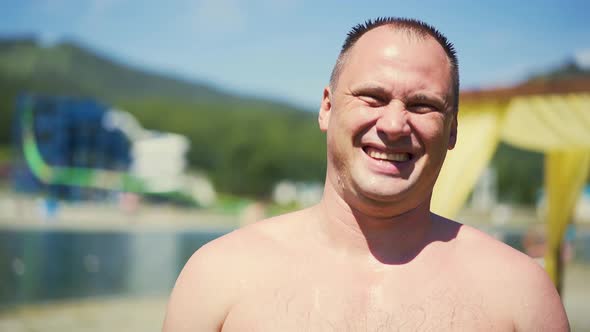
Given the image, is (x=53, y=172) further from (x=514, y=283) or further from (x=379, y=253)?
(x=514, y=283)

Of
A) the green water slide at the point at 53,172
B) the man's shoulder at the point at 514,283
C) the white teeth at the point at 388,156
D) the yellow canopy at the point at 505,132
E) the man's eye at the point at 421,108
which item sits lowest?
the green water slide at the point at 53,172

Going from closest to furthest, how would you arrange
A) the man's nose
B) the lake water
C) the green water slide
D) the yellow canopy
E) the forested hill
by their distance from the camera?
the man's nose → the yellow canopy → the lake water → the green water slide → the forested hill

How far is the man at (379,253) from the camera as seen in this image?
1.60 metres

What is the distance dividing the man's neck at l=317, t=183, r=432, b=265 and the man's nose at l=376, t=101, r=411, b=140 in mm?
247

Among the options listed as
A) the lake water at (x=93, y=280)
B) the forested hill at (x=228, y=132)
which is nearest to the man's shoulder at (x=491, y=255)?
the lake water at (x=93, y=280)

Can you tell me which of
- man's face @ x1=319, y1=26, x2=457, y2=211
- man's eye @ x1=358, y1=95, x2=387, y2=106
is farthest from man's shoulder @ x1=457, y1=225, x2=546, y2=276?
man's eye @ x1=358, y1=95, x2=387, y2=106

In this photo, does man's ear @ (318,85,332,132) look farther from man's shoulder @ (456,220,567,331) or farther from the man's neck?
man's shoulder @ (456,220,567,331)

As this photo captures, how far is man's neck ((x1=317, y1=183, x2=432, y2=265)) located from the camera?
5.65ft

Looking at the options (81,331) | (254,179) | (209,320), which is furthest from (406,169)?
(254,179)

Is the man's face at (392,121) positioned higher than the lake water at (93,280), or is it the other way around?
the man's face at (392,121)

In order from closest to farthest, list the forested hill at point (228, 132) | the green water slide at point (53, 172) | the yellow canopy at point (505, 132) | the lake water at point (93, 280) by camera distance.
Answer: the yellow canopy at point (505, 132)
the lake water at point (93, 280)
the green water slide at point (53, 172)
the forested hill at point (228, 132)

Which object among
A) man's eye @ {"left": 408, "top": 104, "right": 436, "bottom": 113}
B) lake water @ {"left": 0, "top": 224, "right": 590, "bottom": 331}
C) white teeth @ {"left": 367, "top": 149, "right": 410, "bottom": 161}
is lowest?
lake water @ {"left": 0, "top": 224, "right": 590, "bottom": 331}

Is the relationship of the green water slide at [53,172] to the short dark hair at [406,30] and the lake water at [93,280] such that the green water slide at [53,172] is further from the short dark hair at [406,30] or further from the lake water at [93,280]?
the short dark hair at [406,30]

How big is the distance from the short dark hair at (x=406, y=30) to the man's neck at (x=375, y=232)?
12.8 inches
